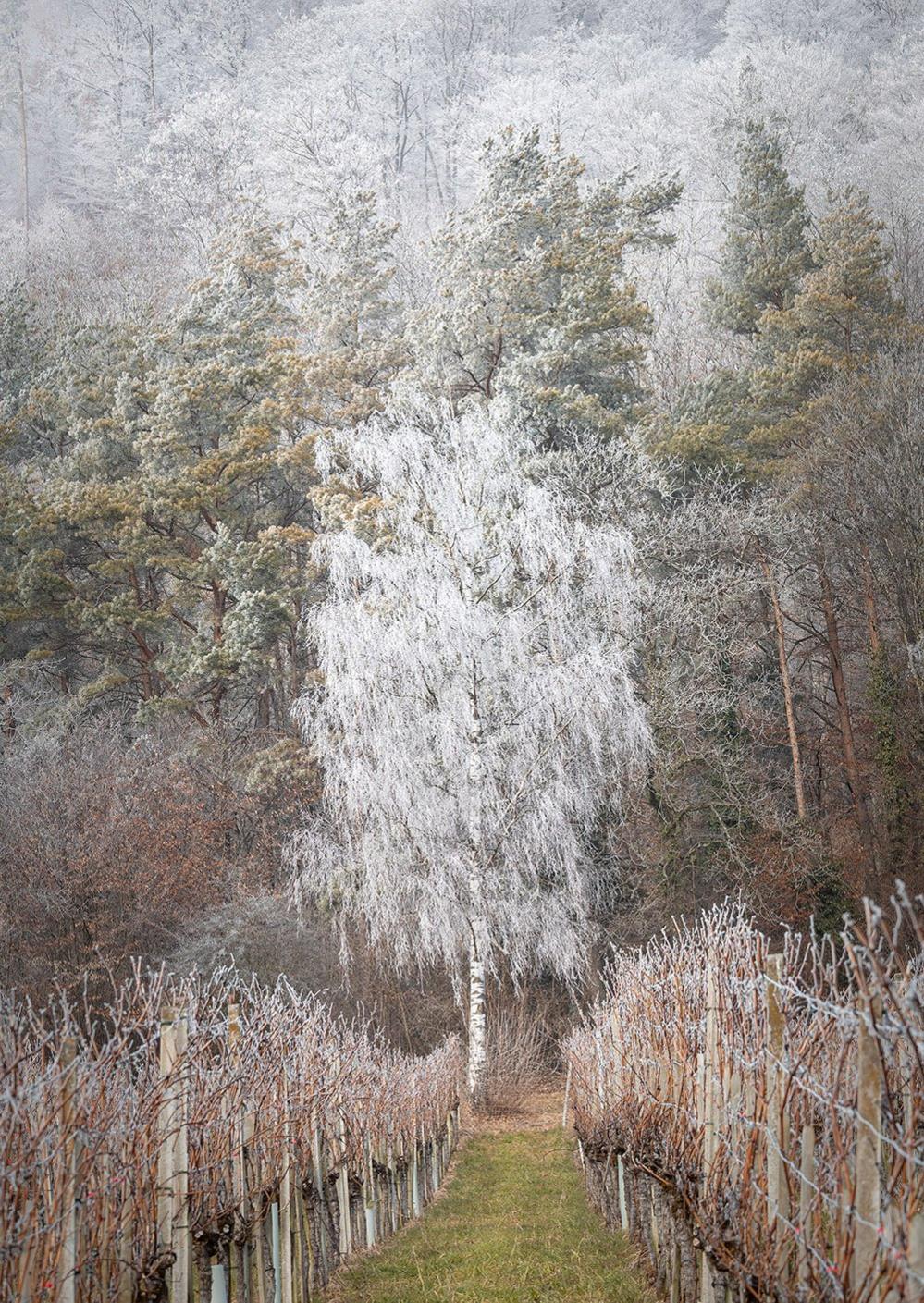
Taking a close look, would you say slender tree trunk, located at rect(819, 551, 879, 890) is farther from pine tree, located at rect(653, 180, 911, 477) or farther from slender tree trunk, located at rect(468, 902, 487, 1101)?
slender tree trunk, located at rect(468, 902, 487, 1101)

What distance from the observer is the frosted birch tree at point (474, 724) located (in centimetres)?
1711

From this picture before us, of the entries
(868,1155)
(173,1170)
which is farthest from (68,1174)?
(868,1155)

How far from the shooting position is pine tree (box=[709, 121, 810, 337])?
1109 inches

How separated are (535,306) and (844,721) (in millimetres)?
9933

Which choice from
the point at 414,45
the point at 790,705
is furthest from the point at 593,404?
the point at 414,45

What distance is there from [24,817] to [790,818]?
12731 mm

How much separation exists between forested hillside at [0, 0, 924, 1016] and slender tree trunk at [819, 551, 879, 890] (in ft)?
0.31

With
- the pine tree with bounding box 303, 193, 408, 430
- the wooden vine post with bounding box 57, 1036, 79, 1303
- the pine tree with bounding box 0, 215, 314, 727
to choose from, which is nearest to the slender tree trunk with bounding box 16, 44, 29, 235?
the pine tree with bounding box 0, 215, 314, 727

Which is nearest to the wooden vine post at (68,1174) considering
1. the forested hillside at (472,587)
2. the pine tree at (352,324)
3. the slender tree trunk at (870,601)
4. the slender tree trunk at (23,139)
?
the forested hillside at (472,587)

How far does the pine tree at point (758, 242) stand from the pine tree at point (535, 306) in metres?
4.47

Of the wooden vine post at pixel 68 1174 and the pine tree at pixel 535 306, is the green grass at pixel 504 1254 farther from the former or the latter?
the pine tree at pixel 535 306

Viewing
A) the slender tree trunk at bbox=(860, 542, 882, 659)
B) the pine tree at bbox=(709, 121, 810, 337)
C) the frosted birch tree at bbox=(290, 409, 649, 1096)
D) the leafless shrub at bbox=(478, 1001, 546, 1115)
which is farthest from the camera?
the pine tree at bbox=(709, 121, 810, 337)

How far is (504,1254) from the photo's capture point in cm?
864

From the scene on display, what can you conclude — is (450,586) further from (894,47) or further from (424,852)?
(894,47)
